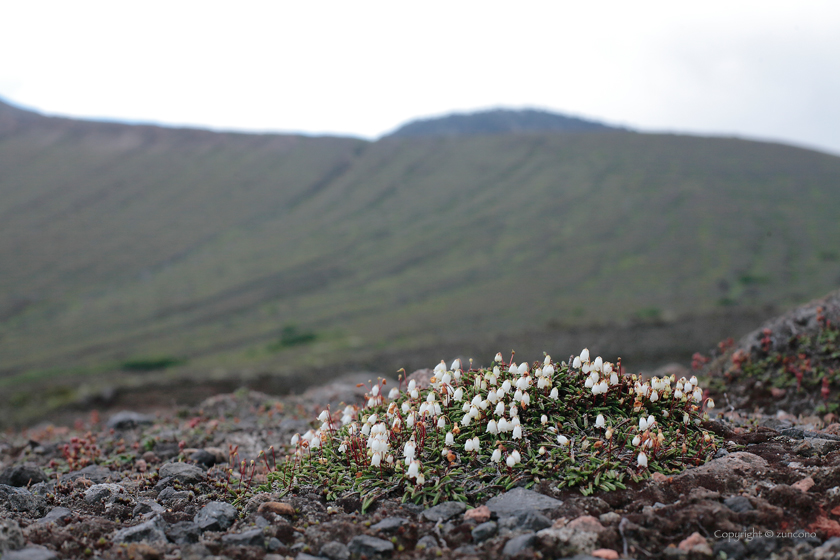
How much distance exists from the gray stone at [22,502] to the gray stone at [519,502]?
328 centimetres

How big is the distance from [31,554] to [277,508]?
1.37 metres

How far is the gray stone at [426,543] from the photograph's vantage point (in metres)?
3.39

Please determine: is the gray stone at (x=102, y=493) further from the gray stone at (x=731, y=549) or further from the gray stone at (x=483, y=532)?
the gray stone at (x=731, y=549)

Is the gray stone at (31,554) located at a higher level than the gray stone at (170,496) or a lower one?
higher

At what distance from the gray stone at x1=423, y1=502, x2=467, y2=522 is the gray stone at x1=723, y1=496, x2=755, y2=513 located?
157 cm

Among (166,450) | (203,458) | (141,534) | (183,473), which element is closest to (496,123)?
(166,450)

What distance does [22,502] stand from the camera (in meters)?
4.36

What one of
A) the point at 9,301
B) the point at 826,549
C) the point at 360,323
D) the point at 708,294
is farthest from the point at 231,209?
the point at 826,549

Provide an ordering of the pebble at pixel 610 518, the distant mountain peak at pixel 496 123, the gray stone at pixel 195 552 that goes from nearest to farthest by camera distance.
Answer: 1. the gray stone at pixel 195 552
2. the pebble at pixel 610 518
3. the distant mountain peak at pixel 496 123

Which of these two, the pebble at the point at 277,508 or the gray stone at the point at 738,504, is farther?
the pebble at the point at 277,508

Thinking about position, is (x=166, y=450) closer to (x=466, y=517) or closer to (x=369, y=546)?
(x=369, y=546)

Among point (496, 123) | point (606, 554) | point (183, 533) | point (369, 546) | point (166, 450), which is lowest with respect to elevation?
point (166, 450)

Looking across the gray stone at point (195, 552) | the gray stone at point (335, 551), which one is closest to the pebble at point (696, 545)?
the gray stone at point (335, 551)

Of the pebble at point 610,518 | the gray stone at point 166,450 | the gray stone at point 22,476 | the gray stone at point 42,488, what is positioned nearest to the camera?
the pebble at point 610,518
